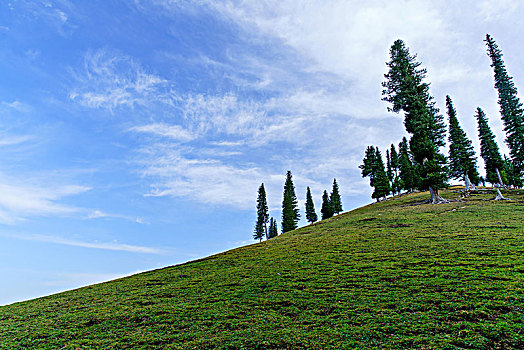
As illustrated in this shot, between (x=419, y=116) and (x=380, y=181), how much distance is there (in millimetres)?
32922

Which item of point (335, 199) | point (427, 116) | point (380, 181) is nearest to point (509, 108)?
point (427, 116)

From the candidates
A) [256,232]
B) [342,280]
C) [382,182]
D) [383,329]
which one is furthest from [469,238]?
[256,232]

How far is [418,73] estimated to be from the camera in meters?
49.5

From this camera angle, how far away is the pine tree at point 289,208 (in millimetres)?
78688

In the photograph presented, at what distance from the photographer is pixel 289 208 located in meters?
80.1

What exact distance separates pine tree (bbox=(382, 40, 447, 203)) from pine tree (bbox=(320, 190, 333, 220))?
42.2m

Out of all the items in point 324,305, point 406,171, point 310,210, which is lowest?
point 324,305

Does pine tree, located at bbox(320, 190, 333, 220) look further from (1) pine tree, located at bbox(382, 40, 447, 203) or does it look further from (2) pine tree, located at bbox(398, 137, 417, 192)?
(1) pine tree, located at bbox(382, 40, 447, 203)

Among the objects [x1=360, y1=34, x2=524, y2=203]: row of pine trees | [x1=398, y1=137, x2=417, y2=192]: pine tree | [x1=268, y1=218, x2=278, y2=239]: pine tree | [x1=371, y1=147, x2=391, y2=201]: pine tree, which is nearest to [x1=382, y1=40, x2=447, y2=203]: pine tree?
[x1=360, y1=34, x2=524, y2=203]: row of pine trees

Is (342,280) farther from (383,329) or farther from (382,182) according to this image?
(382,182)

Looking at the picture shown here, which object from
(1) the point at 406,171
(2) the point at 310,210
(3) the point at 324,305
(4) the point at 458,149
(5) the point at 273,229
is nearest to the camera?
(3) the point at 324,305

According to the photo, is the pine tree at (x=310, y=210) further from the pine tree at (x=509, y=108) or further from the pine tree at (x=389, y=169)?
the pine tree at (x=509, y=108)

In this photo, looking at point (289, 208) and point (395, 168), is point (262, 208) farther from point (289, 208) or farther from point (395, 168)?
point (395, 168)

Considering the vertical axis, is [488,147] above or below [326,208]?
above
